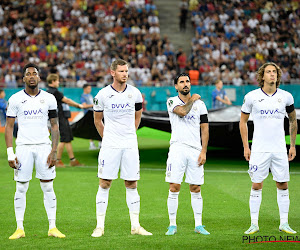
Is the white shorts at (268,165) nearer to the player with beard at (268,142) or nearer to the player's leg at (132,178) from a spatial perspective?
the player with beard at (268,142)

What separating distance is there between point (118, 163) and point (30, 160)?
3.63 feet

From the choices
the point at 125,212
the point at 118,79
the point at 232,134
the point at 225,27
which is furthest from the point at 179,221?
the point at 225,27

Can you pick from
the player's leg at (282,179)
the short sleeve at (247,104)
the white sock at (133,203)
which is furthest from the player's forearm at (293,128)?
the white sock at (133,203)

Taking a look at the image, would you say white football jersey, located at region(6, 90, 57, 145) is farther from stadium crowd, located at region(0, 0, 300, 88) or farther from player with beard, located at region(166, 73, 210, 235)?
stadium crowd, located at region(0, 0, 300, 88)

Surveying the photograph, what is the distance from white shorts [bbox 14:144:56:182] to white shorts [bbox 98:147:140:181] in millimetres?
706

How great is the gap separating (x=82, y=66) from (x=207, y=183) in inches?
694

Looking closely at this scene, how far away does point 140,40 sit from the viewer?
102 feet

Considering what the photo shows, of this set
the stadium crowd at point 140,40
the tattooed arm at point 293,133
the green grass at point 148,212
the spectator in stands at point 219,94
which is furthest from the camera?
the stadium crowd at point 140,40

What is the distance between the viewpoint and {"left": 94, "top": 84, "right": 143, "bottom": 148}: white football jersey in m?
7.58

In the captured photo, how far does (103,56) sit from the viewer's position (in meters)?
29.5

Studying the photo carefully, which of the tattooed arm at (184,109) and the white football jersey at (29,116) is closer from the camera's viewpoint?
the white football jersey at (29,116)

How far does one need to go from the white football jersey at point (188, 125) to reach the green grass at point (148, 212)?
3.93 feet

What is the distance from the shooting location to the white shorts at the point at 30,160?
7406 millimetres

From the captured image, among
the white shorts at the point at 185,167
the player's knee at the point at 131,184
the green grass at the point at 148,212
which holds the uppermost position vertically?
the white shorts at the point at 185,167
